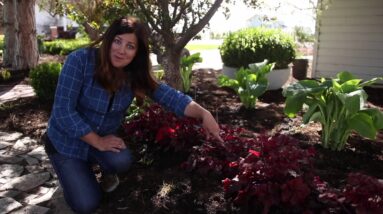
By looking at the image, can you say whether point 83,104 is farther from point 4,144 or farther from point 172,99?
point 4,144

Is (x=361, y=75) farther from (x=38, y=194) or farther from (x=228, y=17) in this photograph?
(x=38, y=194)

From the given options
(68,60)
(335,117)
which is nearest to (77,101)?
(68,60)

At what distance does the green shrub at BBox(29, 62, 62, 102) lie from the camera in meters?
5.27

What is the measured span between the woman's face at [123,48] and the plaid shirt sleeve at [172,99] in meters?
0.37

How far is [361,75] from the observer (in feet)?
26.1

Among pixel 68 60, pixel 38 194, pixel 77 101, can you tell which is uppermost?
pixel 68 60

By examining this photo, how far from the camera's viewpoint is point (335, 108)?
346 cm

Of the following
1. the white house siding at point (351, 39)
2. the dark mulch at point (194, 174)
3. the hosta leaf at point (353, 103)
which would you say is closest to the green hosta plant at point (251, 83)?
the dark mulch at point (194, 174)

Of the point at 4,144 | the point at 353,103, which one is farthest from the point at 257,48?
the point at 4,144

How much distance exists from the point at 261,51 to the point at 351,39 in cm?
242

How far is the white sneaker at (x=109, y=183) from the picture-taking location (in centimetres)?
296

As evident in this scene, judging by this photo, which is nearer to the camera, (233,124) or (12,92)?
(233,124)

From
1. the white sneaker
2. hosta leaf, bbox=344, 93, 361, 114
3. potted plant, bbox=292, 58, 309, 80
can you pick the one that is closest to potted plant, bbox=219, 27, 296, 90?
potted plant, bbox=292, 58, 309, 80

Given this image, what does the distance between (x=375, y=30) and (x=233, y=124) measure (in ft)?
15.2
